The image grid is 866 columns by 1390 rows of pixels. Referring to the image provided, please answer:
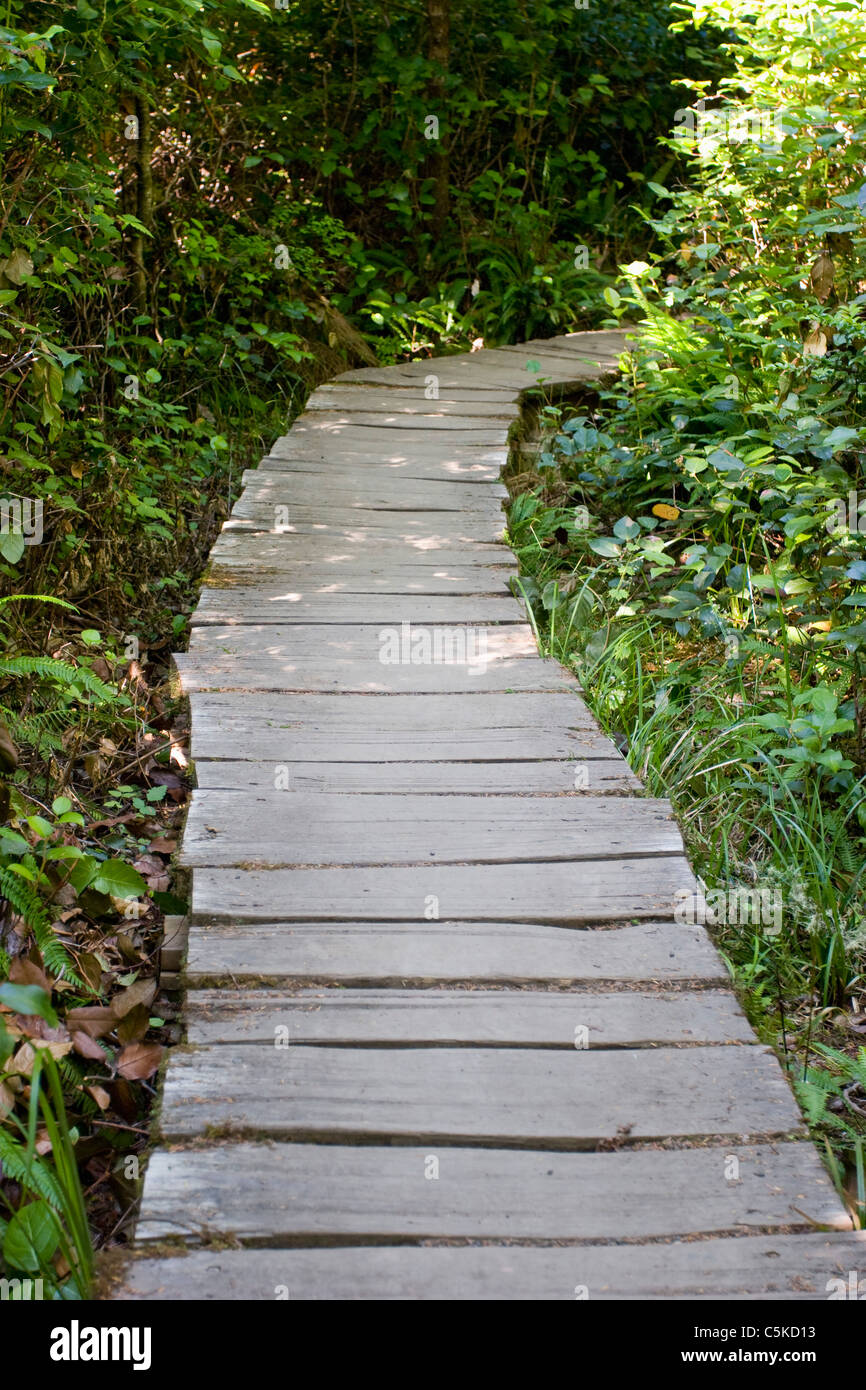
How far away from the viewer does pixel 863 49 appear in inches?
240

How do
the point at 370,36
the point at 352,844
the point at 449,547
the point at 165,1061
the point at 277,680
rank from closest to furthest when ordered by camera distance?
the point at 165,1061
the point at 352,844
the point at 277,680
the point at 449,547
the point at 370,36

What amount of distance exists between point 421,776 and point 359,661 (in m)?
0.80

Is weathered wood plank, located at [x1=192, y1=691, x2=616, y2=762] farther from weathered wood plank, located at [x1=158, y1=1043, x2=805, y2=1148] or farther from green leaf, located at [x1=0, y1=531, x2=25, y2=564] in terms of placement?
weathered wood plank, located at [x1=158, y1=1043, x2=805, y2=1148]

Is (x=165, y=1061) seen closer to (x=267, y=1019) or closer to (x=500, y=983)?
(x=267, y=1019)

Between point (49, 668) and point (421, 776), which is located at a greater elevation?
point (49, 668)

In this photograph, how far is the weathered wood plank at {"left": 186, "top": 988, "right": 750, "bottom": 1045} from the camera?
2.33 m

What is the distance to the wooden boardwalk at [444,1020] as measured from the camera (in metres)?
1.91

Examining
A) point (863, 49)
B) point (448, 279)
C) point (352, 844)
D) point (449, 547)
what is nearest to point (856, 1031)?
point (352, 844)

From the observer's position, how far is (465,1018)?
2391 millimetres

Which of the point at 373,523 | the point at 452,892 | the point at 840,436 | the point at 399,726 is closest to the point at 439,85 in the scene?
the point at 373,523

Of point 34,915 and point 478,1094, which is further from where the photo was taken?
point 34,915

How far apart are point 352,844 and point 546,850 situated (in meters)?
0.49

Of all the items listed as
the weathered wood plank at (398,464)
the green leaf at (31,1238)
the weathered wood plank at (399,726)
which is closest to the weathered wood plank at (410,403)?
the weathered wood plank at (398,464)

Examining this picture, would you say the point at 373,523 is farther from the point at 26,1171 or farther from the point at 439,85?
the point at 439,85
